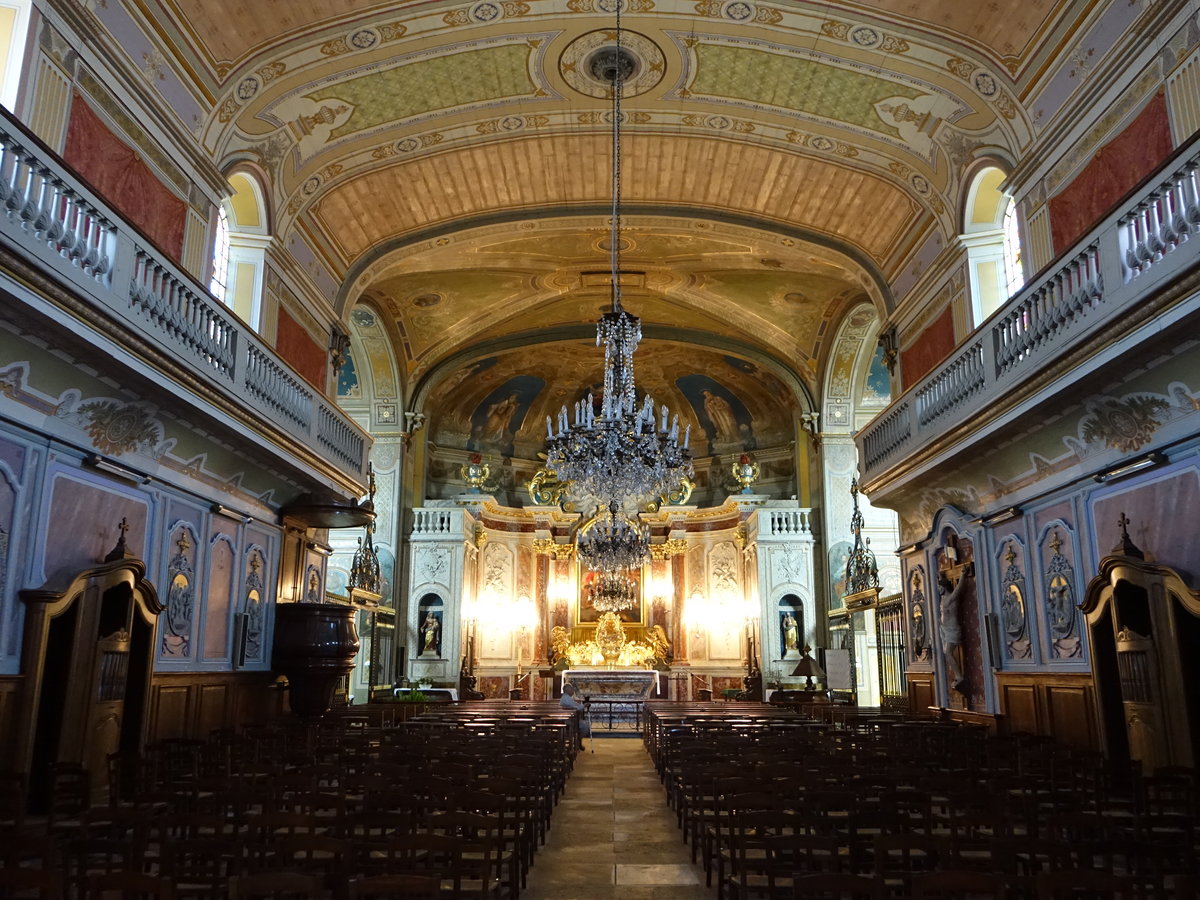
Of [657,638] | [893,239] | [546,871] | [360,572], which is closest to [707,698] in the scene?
[657,638]

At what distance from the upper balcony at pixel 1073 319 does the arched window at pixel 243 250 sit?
9.34m

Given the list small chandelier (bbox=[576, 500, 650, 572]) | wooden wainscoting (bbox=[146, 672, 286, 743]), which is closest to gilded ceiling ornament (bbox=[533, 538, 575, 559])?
small chandelier (bbox=[576, 500, 650, 572])

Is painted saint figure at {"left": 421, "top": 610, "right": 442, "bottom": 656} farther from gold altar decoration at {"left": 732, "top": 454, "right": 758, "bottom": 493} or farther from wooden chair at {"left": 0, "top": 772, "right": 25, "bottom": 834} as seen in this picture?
wooden chair at {"left": 0, "top": 772, "right": 25, "bottom": 834}

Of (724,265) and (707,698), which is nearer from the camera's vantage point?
(724,265)

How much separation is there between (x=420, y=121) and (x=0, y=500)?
8044 millimetres

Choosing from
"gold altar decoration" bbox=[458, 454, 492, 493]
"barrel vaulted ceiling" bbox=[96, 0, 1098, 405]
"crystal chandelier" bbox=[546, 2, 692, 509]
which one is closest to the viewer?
"barrel vaulted ceiling" bbox=[96, 0, 1098, 405]

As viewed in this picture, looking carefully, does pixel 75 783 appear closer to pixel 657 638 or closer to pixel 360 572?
pixel 360 572

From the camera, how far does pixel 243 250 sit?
44.3 feet

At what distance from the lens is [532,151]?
1489cm

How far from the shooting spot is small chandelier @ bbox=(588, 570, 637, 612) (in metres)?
24.9

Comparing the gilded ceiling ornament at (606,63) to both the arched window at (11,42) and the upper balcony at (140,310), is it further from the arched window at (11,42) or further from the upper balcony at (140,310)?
the arched window at (11,42)

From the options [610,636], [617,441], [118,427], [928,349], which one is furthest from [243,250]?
[610,636]

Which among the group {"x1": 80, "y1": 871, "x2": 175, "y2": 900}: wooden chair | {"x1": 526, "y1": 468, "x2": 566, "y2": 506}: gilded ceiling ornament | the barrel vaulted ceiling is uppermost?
the barrel vaulted ceiling

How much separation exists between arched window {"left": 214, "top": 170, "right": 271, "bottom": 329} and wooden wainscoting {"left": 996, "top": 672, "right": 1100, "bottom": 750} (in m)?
11.1
